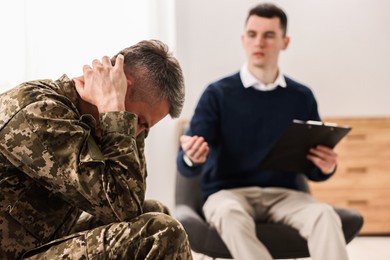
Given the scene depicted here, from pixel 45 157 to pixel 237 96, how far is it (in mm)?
1473

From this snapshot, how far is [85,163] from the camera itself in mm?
1438

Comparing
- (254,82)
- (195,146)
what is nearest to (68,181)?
(195,146)

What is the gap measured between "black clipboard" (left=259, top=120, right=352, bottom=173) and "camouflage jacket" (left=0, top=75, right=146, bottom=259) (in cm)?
101

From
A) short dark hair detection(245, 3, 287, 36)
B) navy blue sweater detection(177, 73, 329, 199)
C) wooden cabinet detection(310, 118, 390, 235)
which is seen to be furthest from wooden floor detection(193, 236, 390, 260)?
short dark hair detection(245, 3, 287, 36)

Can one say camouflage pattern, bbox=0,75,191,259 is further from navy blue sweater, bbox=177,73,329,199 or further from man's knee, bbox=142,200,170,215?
navy blue sweater, bbox=177,73,329,199

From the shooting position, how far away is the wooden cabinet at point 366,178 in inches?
159

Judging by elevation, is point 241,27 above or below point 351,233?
A: above

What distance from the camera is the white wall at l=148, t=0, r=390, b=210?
4266 millimetres

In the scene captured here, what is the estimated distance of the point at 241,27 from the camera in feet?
14.0

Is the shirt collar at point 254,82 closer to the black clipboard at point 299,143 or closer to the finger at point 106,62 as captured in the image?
the black clipboard at point 299,143

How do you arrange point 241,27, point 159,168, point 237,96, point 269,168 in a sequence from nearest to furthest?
point 269,168 < point 237,96 < point 159,168 < point 241,27

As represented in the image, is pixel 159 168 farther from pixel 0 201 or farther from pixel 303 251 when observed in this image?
pixel 0 201

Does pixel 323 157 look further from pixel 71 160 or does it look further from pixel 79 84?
pixel 71 160

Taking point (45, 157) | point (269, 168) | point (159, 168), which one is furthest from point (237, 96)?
point (45, 157)
